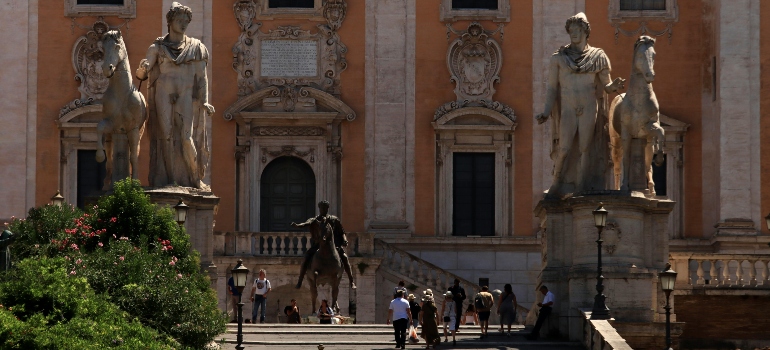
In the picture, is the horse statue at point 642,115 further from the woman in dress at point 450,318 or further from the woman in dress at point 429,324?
the woman in dress at point 429,324

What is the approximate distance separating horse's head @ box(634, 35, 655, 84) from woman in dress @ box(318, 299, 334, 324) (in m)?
7.35

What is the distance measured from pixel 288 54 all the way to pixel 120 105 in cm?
1349

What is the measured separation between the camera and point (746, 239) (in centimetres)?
5234

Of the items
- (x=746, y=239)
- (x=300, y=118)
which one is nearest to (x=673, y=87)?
(x=746, y=239)

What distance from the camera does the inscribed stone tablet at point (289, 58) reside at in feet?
Result: 176

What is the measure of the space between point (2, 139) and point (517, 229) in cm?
1257

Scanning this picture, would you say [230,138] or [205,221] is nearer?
[205,221]

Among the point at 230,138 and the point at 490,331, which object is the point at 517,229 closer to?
the point at 230,138

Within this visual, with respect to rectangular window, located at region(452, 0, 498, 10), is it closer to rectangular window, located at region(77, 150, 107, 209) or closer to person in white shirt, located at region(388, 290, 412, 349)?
rectangular window, located at region(77, 150, 107, 209)

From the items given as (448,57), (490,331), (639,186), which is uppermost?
(448,57)

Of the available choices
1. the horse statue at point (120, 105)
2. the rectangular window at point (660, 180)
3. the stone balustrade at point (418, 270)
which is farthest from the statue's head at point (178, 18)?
the rectangular window at point (660, 180)

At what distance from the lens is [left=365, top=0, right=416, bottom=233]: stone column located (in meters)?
53.7

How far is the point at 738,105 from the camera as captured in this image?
53000 millimetres

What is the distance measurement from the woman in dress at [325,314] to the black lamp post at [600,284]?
594cm
